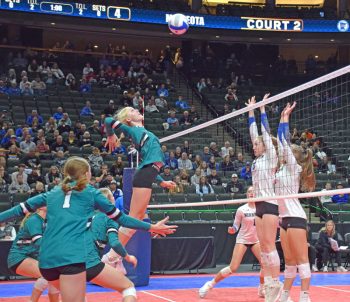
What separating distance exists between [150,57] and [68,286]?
24.8m

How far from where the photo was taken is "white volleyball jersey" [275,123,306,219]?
7395 millimetres

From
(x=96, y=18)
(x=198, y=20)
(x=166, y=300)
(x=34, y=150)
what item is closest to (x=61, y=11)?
(x=96, y=18)

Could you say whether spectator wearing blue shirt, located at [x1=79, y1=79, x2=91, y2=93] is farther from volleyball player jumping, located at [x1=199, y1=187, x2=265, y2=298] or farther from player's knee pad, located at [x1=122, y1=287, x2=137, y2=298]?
player's knee pad, located at [x1=122, y1=287, x2=137, y2=298]

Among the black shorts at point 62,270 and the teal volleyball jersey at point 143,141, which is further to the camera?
the teal volleyball jersey at point 143,141

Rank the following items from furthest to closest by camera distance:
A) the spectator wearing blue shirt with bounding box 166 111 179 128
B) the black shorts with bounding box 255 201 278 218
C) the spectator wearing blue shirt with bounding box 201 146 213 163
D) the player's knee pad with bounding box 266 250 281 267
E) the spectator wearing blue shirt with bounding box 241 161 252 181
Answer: the spectator wearing blue shirt with bounding box 166 111 179 128 < the spectator wearing blue shirt with bounding box 201 146 213 163 < the spectator wearing blue shirt with bounding box 241 161 252 181 < the black shorts with bounding box 255 201 278 218 < the player's knee pad with bounding box 266 250 281 267

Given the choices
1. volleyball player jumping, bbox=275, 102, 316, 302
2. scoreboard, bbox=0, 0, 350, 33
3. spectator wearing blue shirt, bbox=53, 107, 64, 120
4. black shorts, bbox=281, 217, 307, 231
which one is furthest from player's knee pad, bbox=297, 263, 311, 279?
scoreboard, bbox=0, 0, 350, 33

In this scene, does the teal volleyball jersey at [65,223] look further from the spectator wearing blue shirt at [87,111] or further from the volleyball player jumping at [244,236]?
Answer: the spectator wearing blue shirt at [87,111]

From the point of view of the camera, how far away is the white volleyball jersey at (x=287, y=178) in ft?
24.3

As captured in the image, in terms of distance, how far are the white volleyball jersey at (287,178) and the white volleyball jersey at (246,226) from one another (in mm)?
2657

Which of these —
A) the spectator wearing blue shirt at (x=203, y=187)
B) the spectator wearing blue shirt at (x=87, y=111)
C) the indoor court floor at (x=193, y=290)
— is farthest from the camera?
the spectator wearing blue shirt at (x=87, y=111)

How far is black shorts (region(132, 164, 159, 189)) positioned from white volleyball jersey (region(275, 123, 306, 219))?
156 centimetres

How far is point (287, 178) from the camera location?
7.57 meters

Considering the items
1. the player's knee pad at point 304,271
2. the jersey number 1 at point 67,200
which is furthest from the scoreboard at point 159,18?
the jersey number 1 at point 67,200

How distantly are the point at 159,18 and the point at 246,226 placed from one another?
1634cm
